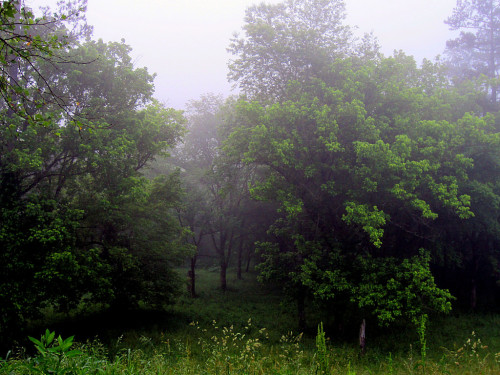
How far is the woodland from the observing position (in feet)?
36.7

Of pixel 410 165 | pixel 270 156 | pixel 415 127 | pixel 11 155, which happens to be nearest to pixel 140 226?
pixel 11 155

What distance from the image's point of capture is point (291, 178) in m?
14.7

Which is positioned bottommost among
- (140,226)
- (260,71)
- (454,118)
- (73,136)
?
(140,226)

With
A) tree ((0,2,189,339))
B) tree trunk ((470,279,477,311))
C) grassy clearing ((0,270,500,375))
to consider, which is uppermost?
tree ((0,2,189,339))

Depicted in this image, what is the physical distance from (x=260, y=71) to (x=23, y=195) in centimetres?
1265

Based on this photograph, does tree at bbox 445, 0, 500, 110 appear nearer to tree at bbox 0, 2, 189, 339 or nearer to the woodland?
the woodland

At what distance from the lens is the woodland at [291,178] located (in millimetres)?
11172

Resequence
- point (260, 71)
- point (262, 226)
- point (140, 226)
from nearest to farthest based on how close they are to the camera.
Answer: point (140, 226) < point (260, 71) < point (262, 226)

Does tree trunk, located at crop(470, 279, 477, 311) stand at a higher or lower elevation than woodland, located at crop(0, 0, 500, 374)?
lower

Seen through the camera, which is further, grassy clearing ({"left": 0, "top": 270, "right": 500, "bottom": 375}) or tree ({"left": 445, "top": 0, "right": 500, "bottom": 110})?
tree ({"left": 445, "top": 0, "right": 500, "bottom": 110})

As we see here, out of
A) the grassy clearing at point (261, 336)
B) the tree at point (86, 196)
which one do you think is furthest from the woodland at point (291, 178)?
the grassy clearing at point (261, 336)

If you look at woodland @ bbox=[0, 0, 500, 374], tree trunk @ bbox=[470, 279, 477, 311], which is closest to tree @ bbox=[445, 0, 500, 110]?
woodland @ bbox=[0, 0, 500, 374]

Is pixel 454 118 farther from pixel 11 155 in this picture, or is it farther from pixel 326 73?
pixel 11 155

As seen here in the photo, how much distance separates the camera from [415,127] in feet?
42.7
